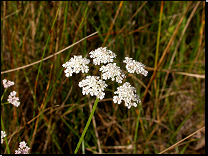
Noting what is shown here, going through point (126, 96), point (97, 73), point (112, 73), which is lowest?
point (126, 96)

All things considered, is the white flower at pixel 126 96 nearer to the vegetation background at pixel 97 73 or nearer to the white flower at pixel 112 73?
the white flower at pixel 112 73

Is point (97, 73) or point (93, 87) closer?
point (93, 87)

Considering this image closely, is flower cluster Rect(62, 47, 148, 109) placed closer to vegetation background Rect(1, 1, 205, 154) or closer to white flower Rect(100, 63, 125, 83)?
white flower Rect(100, 63, 125, 83)

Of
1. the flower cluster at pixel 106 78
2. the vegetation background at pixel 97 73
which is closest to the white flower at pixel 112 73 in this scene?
the flower cluster at pixel 106 78

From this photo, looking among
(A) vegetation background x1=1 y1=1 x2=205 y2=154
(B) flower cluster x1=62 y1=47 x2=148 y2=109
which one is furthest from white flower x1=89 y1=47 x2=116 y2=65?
(A) vegetation background x1=1 y1=1 x2=205 y2=154

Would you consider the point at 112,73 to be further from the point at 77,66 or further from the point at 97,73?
the point at 97,73

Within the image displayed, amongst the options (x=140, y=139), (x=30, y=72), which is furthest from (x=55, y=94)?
(x=140, y=139)

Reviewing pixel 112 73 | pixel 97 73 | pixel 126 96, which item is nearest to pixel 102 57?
pixel 112 73

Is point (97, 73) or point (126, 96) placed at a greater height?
point (97, 73)
